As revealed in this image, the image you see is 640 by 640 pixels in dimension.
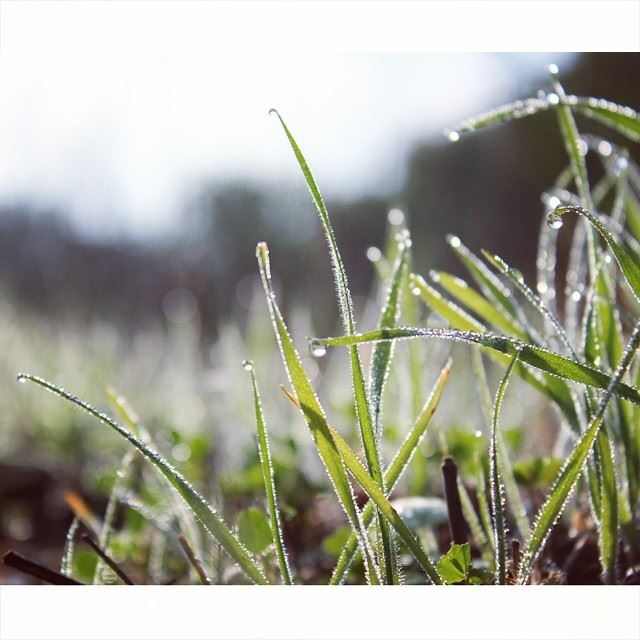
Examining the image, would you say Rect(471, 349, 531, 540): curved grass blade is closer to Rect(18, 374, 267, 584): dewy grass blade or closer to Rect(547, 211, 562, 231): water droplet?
Rect(547, 211, 562, 231): water droplet

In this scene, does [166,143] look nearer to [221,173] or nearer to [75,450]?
[75,450]

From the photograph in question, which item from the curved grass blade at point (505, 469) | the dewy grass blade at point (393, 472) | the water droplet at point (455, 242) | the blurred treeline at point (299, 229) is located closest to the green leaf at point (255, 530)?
the dewy grass blade at point (393, 472)

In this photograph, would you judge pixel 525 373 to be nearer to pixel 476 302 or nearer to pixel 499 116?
pixel 476 302

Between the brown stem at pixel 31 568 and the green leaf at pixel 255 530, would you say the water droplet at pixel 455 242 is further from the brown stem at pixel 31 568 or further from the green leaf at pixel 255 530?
the brown stem at pixel 31 568

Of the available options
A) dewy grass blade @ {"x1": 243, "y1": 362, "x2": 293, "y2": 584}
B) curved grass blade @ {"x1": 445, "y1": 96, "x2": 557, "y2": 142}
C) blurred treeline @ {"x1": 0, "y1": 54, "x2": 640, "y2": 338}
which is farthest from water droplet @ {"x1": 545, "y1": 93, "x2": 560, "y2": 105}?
blurred treeline @ {"x1": 0, "y1": 54, "x2": 640, "y2": 338}

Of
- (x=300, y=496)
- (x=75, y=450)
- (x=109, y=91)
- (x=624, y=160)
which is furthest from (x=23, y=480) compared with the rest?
(x=109, y=91)

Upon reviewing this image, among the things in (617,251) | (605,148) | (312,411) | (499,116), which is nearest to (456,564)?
(312,411)
